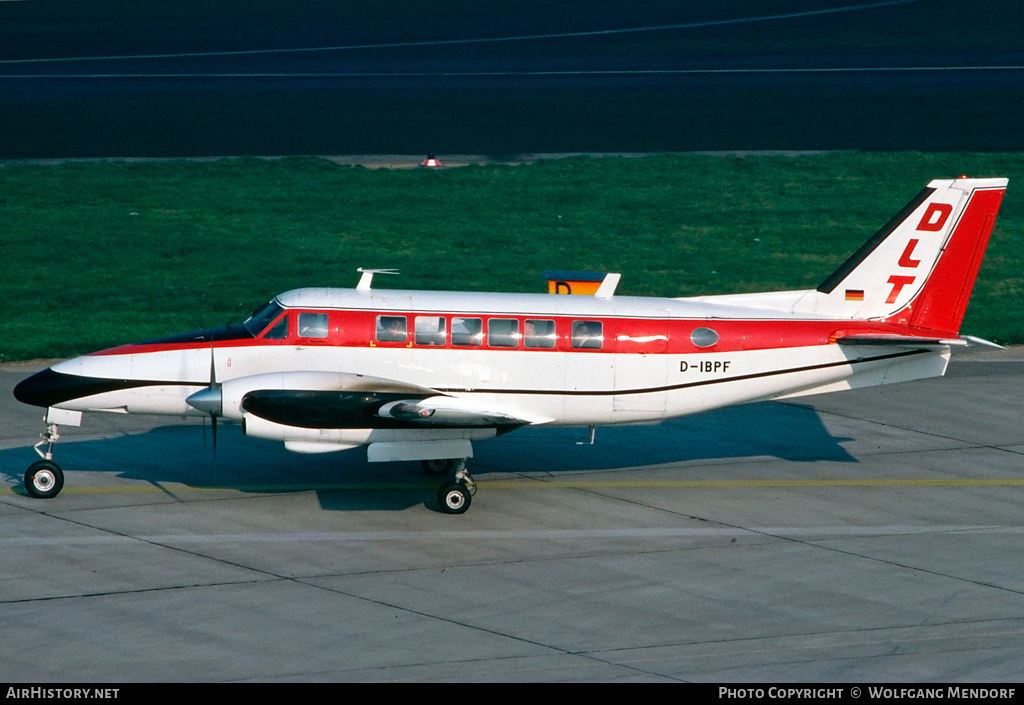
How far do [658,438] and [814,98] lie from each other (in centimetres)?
3395

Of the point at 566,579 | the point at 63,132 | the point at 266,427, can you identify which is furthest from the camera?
the point at 63,132

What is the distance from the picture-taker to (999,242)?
128 ft

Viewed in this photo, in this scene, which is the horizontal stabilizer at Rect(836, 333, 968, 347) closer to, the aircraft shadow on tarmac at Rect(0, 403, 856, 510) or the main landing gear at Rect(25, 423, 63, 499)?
the aircraft shadow on tarmac at Rect(0, 403, 856, 510)

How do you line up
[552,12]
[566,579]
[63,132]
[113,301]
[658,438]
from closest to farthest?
1. [566,579]
2. [658,438]
3. [113,301]
4. [63,132]
5. [552,12]

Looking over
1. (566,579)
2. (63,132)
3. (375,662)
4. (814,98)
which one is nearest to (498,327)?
(566,579)

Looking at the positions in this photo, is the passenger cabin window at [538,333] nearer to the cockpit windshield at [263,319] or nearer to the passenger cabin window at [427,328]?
the passenger cabin window at [427,328]

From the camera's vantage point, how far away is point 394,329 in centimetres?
2006

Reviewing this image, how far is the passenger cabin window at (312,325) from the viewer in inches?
787

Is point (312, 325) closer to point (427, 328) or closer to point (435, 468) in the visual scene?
point (427, 328)

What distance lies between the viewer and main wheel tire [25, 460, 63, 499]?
19.9 m

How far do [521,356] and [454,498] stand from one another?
95.3 inches

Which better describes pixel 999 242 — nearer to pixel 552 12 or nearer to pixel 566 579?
pixel 566 579

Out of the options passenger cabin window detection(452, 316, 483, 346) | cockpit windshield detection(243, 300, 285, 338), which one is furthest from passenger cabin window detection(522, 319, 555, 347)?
cockpit windshield detection(243, 300, 285, 338)

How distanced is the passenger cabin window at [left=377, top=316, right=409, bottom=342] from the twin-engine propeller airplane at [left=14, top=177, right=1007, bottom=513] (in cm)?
2
